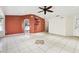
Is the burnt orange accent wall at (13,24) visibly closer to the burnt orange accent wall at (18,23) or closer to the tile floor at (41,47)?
the burnt orange accent wall at (18,23)

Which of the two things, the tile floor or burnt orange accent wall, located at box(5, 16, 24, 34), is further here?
burnt orange accent wall, located at box(5, 16, 24, 34)

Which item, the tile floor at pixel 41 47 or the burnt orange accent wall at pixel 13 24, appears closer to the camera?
the tile floor at pixel 41 47

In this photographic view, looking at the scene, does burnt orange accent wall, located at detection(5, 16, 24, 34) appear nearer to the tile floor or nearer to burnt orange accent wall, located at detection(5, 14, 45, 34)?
burnt orange accent wall, located at detection(5, 14, 45, 34)

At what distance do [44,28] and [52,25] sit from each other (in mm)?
4150

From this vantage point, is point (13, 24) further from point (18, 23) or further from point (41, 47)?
point (41, 47)

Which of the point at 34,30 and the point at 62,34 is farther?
the point at 34,30

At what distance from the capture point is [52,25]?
53.2 feet

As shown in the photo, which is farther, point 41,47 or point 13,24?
point 13,24

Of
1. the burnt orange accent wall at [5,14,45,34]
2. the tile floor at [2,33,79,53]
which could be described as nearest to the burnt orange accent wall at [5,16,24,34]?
the burnt orange accent wall at [5,14,45,34]

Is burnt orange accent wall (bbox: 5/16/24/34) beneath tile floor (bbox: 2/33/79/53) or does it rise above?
above

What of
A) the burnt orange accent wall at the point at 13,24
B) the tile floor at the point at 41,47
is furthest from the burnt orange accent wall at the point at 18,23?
the tile floor at the point at 41,47

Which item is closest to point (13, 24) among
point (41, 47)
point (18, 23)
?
point (18, 23)
